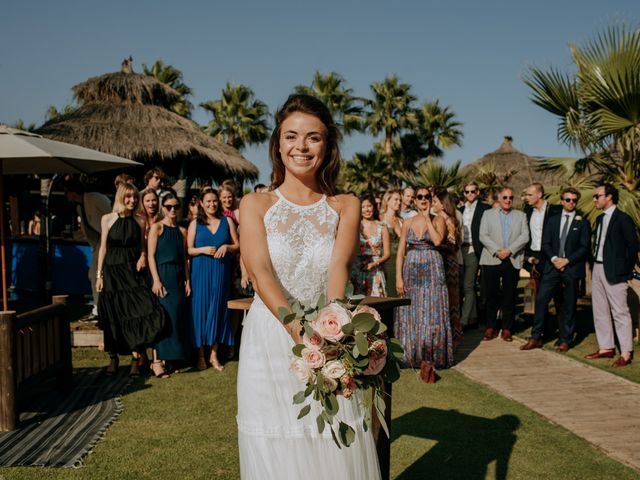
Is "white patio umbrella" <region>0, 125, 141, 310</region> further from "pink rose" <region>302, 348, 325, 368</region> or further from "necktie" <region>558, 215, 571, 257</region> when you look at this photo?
"necktie" <region>558, 215, 571, 257</region>

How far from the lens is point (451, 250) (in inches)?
335

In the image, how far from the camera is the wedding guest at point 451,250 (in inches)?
325

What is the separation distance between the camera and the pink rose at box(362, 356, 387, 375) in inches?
82.4

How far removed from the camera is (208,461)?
4539mm

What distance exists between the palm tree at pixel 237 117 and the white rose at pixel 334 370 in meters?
36.7

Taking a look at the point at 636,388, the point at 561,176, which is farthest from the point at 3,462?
the point at 561,176

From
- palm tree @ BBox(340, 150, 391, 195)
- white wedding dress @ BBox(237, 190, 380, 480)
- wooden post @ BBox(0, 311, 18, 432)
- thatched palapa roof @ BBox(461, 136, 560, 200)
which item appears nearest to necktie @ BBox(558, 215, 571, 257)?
white wedding dress @ BBox(237, 190, 380, 480)

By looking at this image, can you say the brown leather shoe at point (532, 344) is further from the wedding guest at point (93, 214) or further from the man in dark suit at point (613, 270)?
the wedding guest at point (93, 214)

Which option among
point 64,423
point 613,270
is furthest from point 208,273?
point 613,270

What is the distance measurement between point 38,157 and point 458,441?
23.7 ft

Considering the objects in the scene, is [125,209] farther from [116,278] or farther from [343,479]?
[343,479]

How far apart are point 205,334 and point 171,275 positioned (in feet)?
2.94

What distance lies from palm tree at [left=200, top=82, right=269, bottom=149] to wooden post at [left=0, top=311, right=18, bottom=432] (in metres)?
33.5

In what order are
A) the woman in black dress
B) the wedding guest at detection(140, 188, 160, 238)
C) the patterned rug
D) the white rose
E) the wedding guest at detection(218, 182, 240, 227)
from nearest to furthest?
the white rose < the patterned rug < the woman in black dress < the wedding guest at detection(140, 188, 160, 238) < the wedding guest at detection(218, 182, 240, 227)
